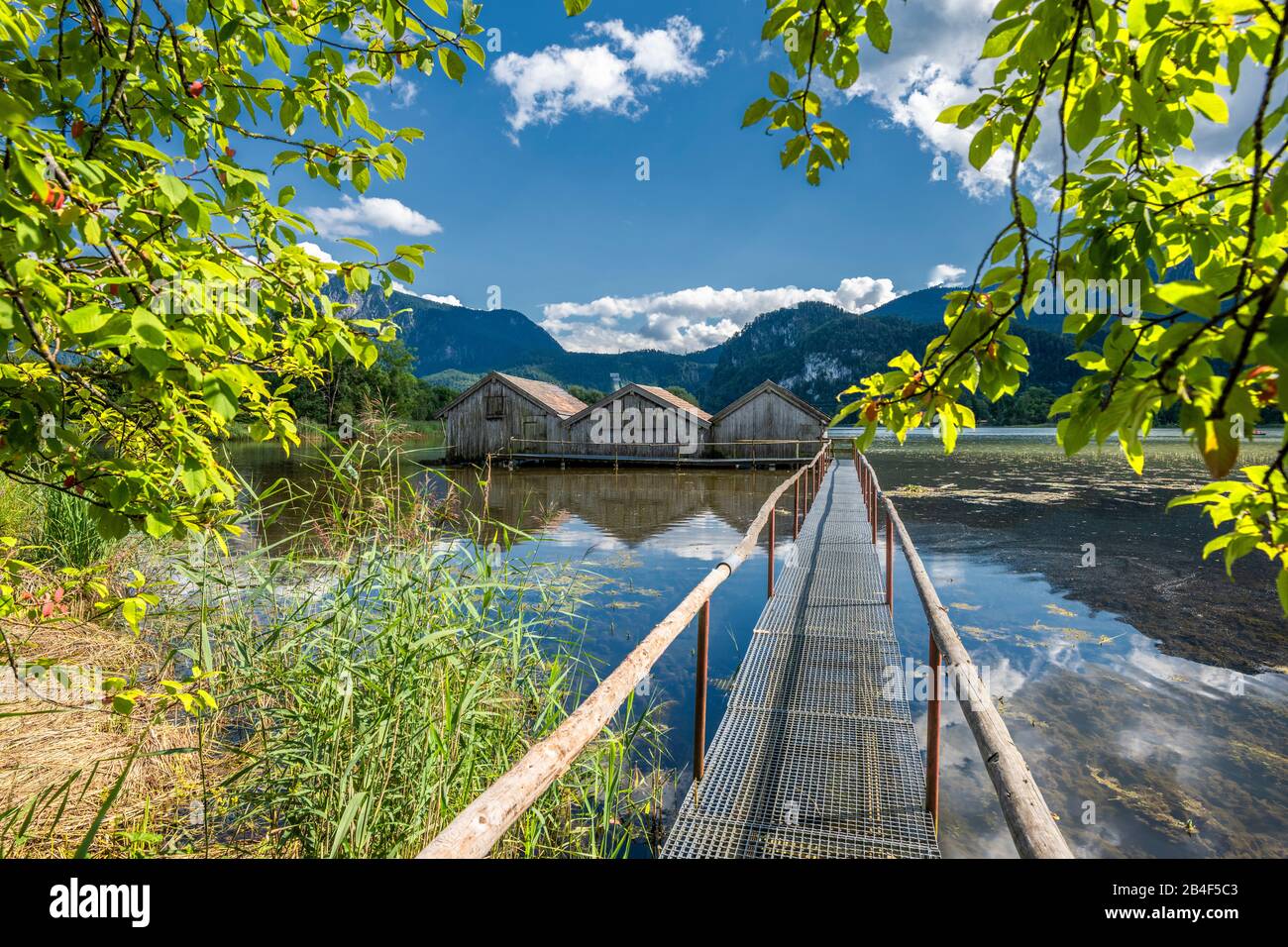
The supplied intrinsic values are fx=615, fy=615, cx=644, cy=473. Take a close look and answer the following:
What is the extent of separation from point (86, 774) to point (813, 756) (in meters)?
3.96

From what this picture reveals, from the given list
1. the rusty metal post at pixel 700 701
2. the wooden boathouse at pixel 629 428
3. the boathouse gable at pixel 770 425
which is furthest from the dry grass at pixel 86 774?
the boathouse gable at pixel 770 425

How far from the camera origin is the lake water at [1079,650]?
12.6 feet

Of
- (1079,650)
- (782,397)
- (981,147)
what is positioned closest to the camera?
(981,147)

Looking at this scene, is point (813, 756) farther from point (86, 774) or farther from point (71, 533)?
point (71, 533)

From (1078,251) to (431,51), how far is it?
2457 mm

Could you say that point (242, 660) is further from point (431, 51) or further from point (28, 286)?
point (431, 51)

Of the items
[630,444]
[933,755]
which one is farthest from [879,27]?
[630,444]

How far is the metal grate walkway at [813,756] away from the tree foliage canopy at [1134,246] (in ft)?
6.89

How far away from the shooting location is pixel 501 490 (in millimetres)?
21016

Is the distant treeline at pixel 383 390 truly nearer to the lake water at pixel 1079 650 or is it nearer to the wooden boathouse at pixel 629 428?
the wooden boathouse at pixel 629 428

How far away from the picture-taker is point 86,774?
3.32 metres

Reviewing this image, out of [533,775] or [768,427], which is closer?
[533,775]
